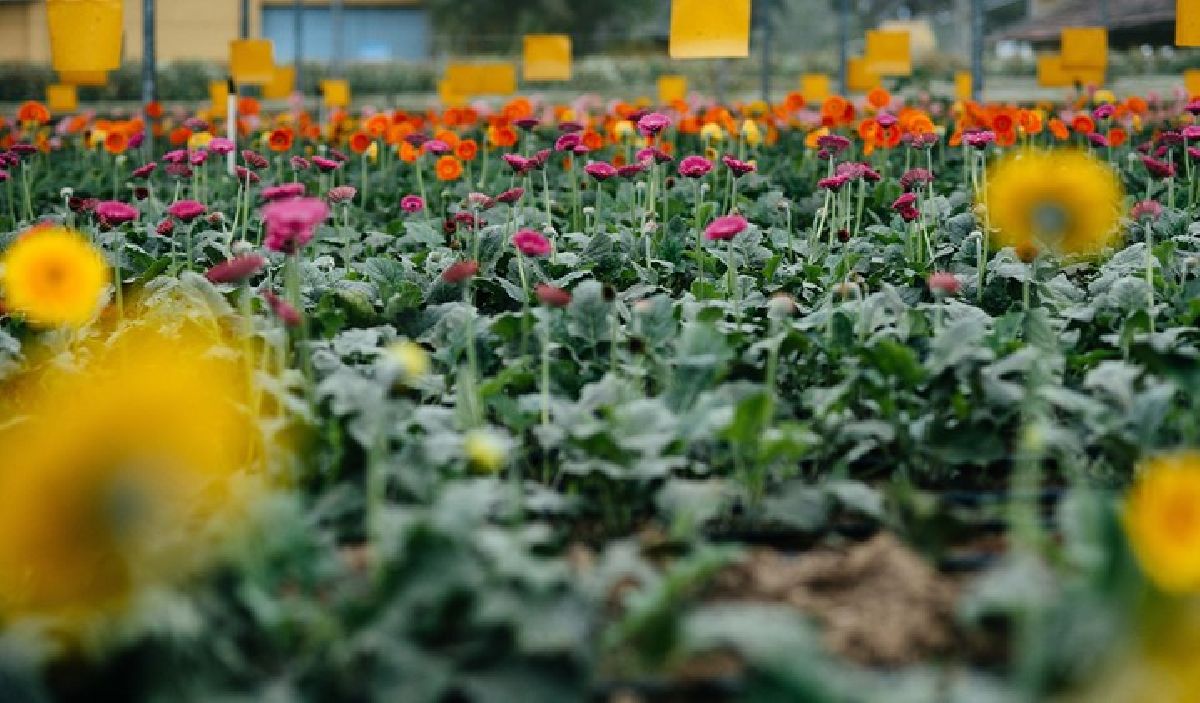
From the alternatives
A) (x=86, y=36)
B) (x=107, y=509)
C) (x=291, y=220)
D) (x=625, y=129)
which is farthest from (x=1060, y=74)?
(x=107, y=509)

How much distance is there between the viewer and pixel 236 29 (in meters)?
29.3

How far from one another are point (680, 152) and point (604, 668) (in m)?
5.75

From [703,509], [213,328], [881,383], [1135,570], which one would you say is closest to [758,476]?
[703,509]

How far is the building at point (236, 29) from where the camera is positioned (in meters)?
28.8

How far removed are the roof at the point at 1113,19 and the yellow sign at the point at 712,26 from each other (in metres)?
14.3

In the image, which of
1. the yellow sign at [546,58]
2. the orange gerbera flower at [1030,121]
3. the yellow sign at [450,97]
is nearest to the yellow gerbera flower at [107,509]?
the orange gerbera flower at [1030,121]

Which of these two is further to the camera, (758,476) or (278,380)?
(278,380)

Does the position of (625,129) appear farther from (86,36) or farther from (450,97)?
(450,97)

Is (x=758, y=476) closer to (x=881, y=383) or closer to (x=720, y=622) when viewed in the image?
(x=881, y=383)

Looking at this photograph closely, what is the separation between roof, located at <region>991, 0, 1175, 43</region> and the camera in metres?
19.4

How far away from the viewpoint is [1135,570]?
1.46m

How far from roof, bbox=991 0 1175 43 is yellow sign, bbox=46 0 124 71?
15.2 m

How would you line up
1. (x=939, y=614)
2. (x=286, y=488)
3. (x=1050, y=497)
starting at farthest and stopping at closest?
(x=1050, y=497)
(x=286, y=488)
(x=939, y=614)

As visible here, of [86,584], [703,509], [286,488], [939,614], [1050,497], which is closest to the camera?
[86,584]
